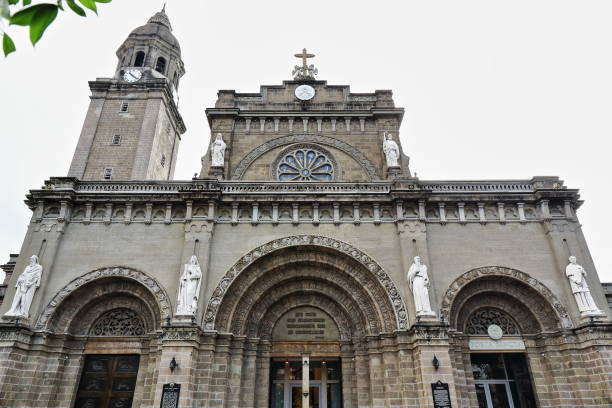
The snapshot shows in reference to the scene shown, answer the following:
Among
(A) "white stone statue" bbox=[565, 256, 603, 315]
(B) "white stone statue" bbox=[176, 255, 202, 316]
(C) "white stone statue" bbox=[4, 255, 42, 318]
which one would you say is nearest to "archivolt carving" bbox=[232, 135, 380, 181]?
(B) "white stone statue" bbox=[176, 255, 202, 316]

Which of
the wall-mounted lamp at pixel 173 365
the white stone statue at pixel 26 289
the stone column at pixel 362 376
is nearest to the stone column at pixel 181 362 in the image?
the wall-mounted lamp at pixel 173 365

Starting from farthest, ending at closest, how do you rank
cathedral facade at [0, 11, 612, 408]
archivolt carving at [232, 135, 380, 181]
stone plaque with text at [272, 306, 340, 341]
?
archivolt carving at [232, 135, 380, 181]
stone plaque with text at [272, 306, 340, 341]
cathedral facade at [0, 11, 612, 408]

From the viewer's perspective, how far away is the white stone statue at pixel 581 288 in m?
15.9

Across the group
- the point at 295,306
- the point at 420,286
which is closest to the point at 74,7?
the point at 420,286

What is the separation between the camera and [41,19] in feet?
7.50

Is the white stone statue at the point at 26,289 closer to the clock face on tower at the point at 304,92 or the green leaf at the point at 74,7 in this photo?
the clock face on tower at the point at 304,92

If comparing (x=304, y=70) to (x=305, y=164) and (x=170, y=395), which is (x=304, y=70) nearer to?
(x=305, y=164)

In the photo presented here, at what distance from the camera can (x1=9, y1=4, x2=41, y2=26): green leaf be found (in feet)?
7.38

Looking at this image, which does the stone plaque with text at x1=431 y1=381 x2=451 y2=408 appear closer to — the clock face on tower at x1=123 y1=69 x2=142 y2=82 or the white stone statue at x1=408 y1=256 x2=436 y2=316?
the white stone statue at x1=408 y1=256 x2=436 y2=316

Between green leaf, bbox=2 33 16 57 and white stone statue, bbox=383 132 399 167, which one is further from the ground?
white stone statue, bbox=383 132 399 167

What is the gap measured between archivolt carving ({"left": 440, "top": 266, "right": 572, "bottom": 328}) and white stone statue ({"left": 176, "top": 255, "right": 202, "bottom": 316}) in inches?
404

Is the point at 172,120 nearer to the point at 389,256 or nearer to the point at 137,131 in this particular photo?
the point at 137,131

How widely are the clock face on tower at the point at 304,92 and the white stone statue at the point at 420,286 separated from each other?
1332cm

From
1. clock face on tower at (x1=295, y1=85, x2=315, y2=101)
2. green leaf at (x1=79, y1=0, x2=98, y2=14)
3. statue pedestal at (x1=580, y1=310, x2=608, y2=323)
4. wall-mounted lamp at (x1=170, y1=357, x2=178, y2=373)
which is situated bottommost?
wall-mounted lamp at (x1=170, y1=357, x2=178, y2=373)
